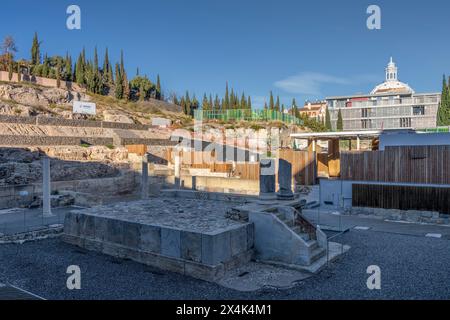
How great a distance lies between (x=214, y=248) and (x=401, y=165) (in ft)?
43.4

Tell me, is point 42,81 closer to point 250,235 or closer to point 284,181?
point 284,181

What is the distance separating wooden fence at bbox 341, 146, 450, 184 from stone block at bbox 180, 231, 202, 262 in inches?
518

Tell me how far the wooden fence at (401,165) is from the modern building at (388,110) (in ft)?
232

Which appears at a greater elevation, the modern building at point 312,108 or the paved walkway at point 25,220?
the modern building at point 312,108

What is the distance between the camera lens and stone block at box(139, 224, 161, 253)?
993 cm

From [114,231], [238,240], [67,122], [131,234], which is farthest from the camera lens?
[67,122]

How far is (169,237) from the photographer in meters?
9.63

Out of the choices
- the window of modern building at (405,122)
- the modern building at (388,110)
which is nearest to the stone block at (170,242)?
the modern building at (388,110)

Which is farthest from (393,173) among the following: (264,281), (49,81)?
(49,81)

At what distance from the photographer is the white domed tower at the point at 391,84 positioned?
102125 millimetres

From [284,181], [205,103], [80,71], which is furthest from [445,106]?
[80,71]

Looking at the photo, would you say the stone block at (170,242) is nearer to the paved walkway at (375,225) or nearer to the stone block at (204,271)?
the stone block at (204,271)

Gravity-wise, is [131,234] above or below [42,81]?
Answer: below

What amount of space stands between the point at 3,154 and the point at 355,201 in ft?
97.5
